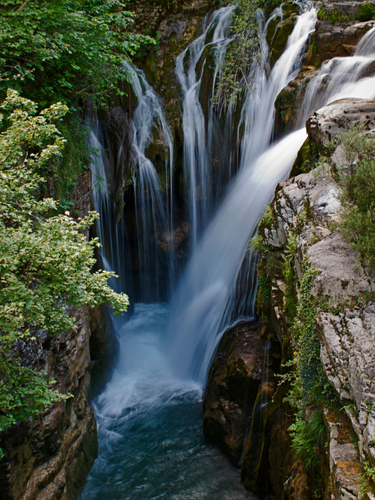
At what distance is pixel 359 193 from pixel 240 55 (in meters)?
8.89

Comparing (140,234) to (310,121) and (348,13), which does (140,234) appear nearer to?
(310,121)

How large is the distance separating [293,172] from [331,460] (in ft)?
15.3

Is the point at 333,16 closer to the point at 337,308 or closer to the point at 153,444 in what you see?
the point at 337,308

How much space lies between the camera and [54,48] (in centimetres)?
559

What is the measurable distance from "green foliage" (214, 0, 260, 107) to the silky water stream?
347 millimetres

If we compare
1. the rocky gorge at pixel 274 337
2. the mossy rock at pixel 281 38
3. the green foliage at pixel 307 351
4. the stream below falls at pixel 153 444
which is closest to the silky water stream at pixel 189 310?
the stream below falls at pixel 153 444

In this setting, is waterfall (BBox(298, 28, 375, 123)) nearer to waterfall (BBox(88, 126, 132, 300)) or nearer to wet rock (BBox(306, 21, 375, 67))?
wet rock (BBox(306, 21, 375, 67))

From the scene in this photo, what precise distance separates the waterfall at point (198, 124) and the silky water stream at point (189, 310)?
0.12 ft

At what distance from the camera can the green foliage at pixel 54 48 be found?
17.5 feet

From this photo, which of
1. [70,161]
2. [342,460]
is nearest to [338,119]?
[342,460]

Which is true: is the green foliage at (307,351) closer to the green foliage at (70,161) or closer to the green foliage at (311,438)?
the green foliage at (311,438)

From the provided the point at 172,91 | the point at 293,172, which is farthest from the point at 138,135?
the point at 293,172

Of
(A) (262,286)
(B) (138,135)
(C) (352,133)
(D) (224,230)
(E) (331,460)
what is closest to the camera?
(E) (331,460)

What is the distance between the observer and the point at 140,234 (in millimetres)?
11633
